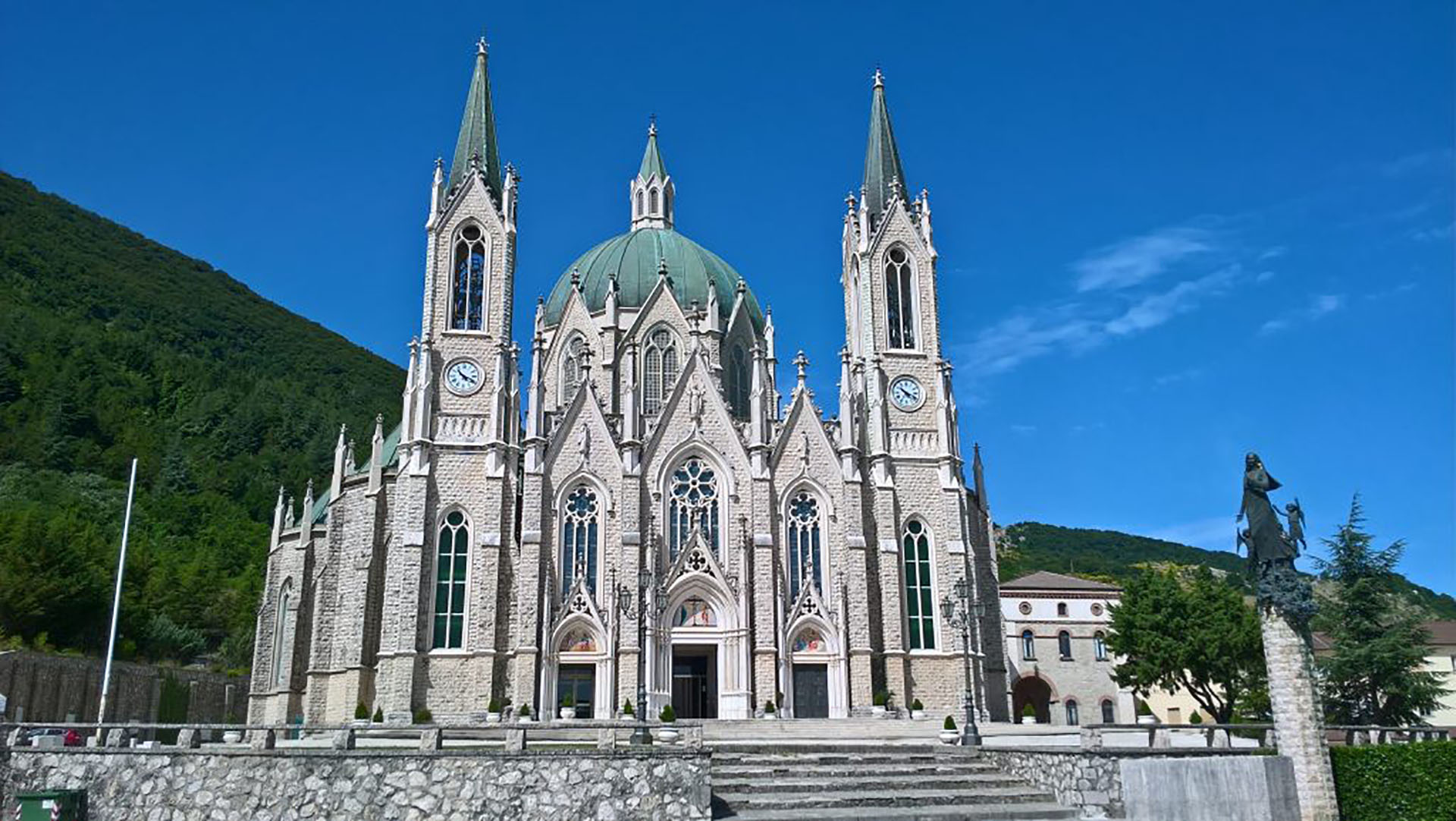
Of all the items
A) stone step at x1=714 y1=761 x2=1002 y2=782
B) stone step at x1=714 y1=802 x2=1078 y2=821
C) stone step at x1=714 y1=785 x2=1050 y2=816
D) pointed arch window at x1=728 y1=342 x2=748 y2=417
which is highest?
pointed arch window at x1=728 y1=342 x2=748 y2=417

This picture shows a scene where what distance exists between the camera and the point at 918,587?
149ft

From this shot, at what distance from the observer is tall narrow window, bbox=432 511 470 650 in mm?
41344

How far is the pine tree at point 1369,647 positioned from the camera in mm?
35688

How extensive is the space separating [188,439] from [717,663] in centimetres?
6856

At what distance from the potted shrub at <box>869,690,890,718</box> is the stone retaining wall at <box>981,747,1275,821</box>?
1707 centimetres

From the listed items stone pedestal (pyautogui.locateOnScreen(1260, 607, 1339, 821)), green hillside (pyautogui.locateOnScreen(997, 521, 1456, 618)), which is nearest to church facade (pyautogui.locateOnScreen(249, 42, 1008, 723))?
stone pedestal (pyautogui.locateOnScreen(1260, 607, 1339, 821))

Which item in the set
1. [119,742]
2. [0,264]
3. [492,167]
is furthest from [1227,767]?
[0,264]

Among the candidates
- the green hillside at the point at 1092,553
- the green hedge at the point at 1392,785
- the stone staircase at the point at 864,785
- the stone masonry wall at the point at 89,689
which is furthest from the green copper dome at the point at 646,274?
the green hillside at the point at 1092,553

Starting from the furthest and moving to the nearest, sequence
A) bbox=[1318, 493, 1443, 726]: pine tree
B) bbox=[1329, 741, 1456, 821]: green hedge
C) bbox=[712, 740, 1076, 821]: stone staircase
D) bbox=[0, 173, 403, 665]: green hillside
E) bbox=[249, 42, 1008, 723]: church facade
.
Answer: bbox=[0, 173, 403, 665]: green hillside
bbox=[249, 42, 1008, 723]: church facade
bbox=[1318, 493, 1443, 726]: pine tree
bbox=[1329, 741, 1456, 821]: green hedge
bbox=[712, 740, 1076, 821]: stone staircase

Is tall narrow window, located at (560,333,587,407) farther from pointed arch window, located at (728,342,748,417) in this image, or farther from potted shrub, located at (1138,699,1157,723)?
potted shrub, located at (1138,699,1157,723)

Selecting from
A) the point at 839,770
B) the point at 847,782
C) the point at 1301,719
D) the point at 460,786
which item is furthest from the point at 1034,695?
the point at 460,786

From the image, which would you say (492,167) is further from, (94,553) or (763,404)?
(94,553)

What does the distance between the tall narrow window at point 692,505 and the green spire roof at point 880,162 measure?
13907 mm

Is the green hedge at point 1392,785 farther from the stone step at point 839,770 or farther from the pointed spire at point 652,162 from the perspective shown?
the pointed spire at point 652,162
